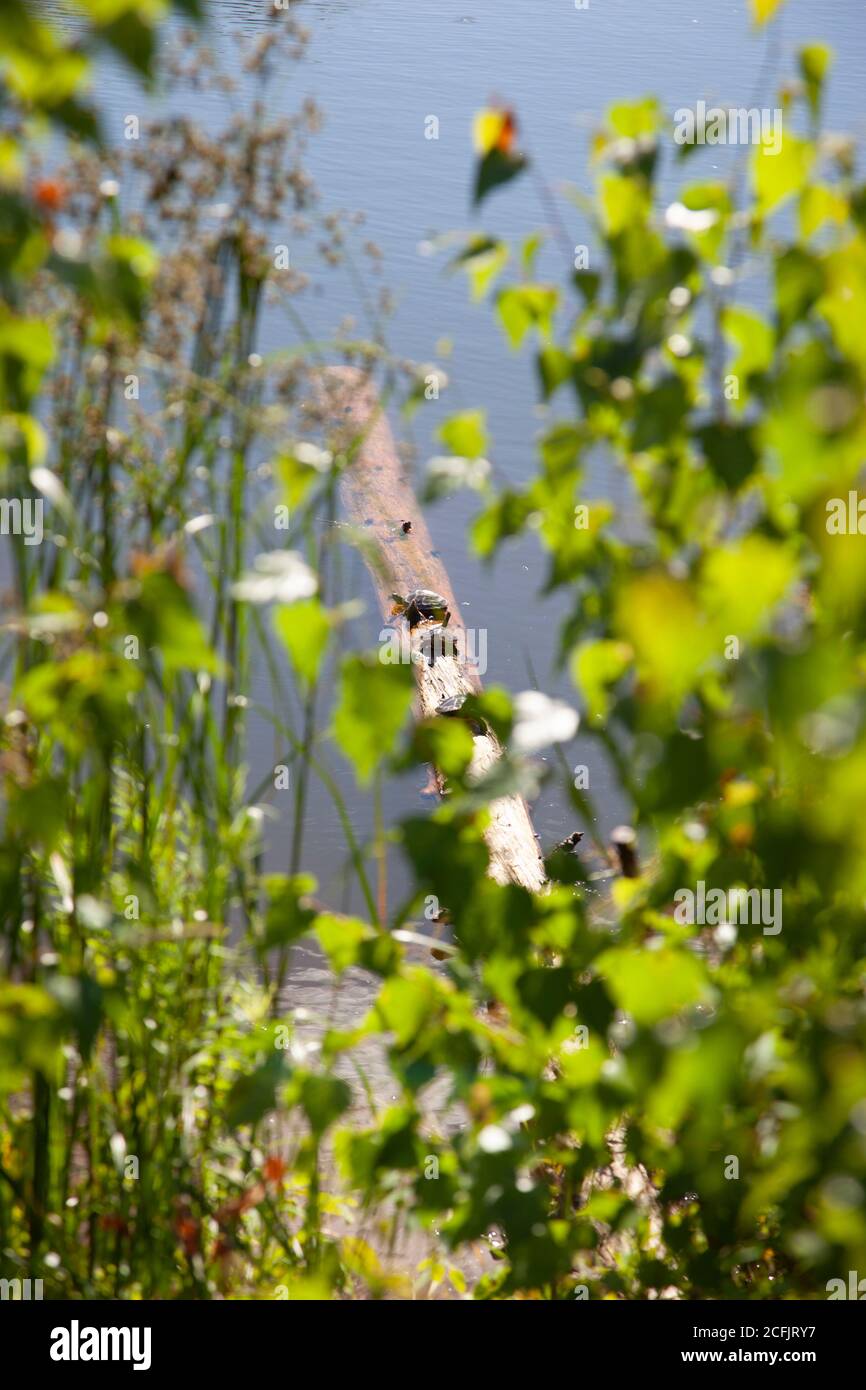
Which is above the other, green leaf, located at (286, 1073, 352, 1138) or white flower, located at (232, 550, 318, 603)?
white flower, located at (232, 550, 318, 603)

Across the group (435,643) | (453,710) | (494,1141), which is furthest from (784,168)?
(435,643)

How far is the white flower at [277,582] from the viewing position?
2.77ft

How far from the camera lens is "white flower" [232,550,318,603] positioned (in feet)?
2.77

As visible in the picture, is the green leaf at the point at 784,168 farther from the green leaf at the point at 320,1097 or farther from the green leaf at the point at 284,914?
the green leaf at the point at 320,1097

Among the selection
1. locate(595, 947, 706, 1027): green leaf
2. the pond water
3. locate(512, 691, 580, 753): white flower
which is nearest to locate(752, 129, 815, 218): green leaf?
the pond water

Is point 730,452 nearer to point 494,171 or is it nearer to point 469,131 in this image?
point 494,171

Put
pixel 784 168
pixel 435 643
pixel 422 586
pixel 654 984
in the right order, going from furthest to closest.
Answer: pixel 422 586 → pixel 435 643 → pixel 784 168 → pixel 654 984

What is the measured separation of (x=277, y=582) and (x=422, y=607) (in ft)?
8.67

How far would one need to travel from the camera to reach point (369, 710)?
2.87 feet

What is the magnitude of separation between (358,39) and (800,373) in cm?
920

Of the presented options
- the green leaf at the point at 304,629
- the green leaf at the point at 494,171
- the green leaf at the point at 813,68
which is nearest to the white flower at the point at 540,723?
the green leaf at the point at 304,629

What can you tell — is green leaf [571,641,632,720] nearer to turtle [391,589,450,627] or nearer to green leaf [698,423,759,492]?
green leaf [698,423,759,492]
